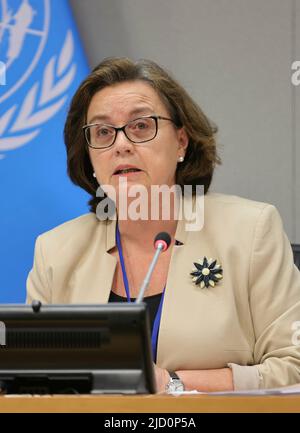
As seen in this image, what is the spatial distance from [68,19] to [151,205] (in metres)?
1.15

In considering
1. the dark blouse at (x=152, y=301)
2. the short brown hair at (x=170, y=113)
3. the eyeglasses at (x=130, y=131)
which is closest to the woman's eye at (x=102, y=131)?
the eyeglasses at (x=130, y=131)

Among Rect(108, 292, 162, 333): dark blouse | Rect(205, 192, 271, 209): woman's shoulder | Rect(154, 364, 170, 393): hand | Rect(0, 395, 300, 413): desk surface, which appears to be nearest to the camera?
Rect(0, 395, 300, 413): desk surface

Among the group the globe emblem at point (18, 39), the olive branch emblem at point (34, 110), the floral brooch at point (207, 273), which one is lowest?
the floral brooch at point (207, 273)

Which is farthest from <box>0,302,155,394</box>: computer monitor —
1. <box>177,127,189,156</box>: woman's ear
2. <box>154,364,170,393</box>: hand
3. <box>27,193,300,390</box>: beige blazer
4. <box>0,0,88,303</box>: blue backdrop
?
<box>0,0,88,303</box>: blue backdrop

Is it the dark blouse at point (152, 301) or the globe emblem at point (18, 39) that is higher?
the globe emblem at point (18, 39)

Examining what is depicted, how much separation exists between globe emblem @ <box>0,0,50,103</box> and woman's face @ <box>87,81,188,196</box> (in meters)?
0.74

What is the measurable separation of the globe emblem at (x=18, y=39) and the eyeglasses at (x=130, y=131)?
0.80m

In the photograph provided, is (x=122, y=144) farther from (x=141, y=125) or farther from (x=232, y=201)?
(x=232, y=201)

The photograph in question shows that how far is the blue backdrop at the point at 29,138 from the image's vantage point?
2.74m

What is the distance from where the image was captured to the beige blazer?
1.86 metres

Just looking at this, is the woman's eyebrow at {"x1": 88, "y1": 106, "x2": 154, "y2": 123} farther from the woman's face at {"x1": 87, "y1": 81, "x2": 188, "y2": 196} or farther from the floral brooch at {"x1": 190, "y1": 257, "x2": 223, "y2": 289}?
the floral brooch at {"x1": 190, "y1": 257, "x2": 223, "y2": 289}

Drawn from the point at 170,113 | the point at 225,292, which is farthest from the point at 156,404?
the point at 170,113

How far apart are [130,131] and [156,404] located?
42.5 inches

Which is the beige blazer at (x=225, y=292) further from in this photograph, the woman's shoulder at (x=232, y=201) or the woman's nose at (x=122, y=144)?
the woman's nose at (x=122, y=144)
